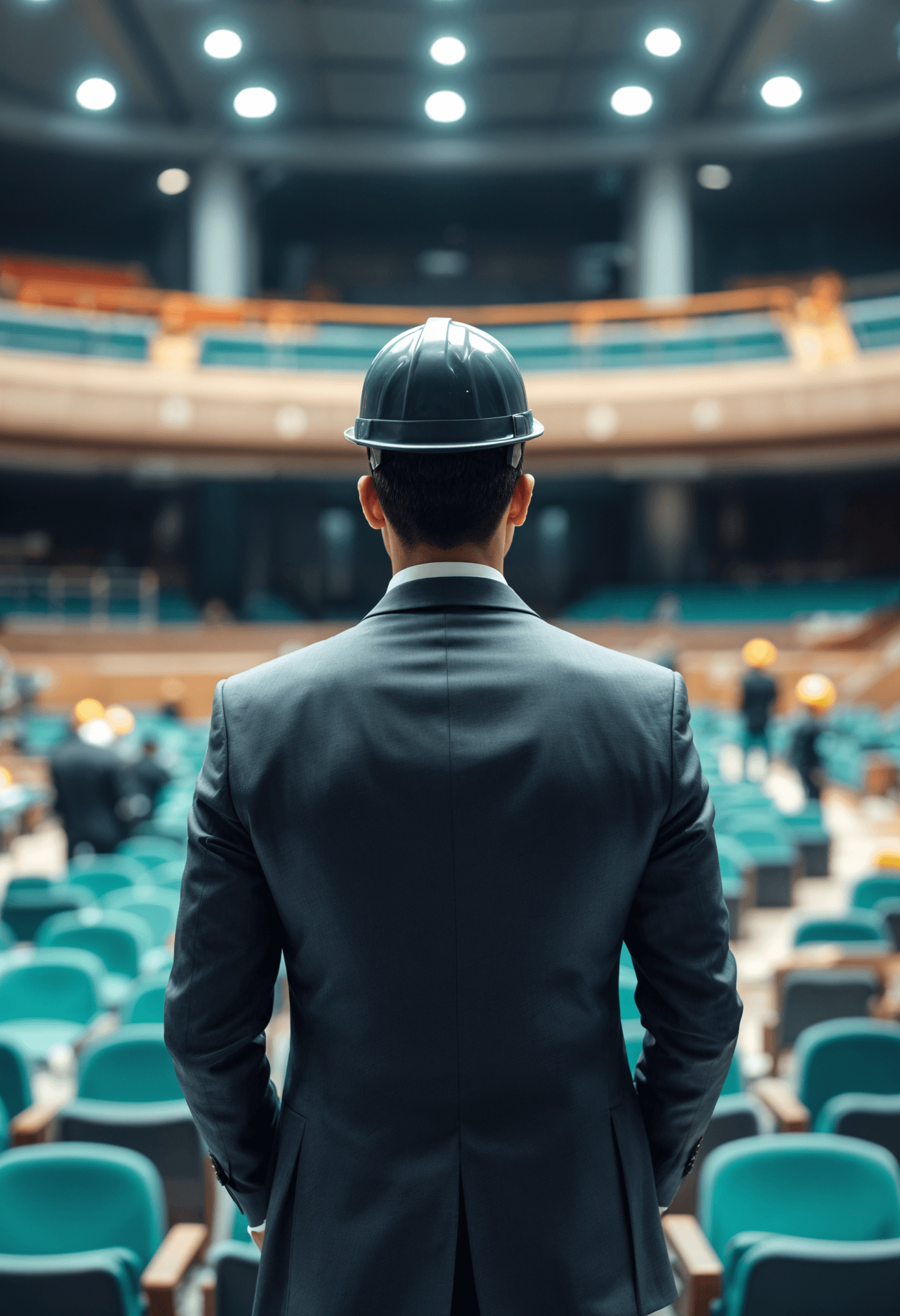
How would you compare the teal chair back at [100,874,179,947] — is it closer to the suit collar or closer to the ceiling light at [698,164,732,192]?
the suit collar

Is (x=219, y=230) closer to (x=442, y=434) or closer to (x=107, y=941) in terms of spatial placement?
(x=107, y=941)

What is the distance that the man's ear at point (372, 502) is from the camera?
1.28 meters

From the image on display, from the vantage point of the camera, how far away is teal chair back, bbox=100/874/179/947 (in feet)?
16.9

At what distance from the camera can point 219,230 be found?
18.8 m

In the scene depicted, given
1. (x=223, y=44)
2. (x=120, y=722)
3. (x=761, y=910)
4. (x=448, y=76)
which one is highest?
(x=448, y=76)

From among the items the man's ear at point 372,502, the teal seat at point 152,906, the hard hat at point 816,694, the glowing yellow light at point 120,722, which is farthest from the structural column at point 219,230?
the man's ear at point 372,502

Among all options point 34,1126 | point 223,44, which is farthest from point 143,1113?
point 223,44

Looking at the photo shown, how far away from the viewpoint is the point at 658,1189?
1.34 meters

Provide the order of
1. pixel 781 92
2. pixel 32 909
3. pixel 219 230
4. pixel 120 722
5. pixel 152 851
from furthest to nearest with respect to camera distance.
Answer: pixel 219 230
pixel 781 92
pixel 120 722
pixel 152 851
pixel 32 909

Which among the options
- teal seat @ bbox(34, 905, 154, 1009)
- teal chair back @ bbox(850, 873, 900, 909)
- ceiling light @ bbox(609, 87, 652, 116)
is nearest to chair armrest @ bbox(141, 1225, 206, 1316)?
teal seat @ bbox(34, 905, 154, 1009)

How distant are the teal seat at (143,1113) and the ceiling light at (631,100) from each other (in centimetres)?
1797

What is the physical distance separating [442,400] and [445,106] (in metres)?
18.4

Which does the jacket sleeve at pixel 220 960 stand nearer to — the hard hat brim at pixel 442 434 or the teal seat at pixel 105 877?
the hard hat brim at pixel 442 434

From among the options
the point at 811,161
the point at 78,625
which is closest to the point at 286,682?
the point at 78,625
